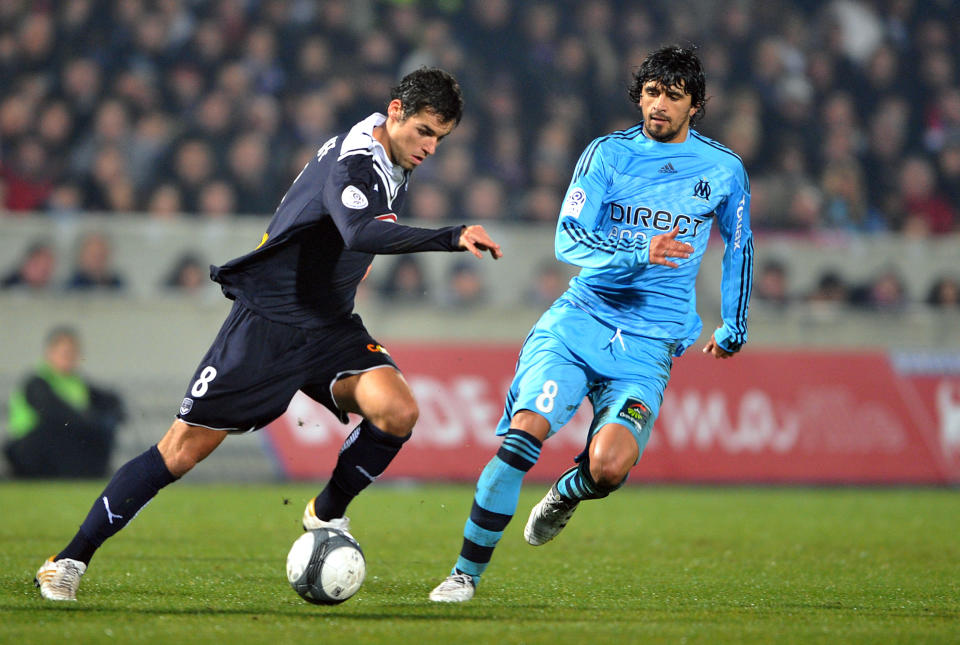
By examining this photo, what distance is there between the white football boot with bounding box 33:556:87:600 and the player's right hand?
2.60 m

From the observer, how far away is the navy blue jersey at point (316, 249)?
4977mm

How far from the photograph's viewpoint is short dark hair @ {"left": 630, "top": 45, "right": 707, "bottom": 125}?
527cm

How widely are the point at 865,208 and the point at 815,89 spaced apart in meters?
2.01

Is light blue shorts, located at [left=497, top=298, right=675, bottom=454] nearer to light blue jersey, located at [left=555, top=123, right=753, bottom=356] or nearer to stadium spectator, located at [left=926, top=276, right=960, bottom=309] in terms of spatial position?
light blue jersey, located at [left=555, top=123, right=753, bottom=356]

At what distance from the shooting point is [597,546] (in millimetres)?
7281

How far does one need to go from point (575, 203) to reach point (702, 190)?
58 centimetres

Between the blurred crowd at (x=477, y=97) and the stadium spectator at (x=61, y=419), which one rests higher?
the blurred crowd at (x=477, y=97)

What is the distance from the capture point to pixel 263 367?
5.08 metres

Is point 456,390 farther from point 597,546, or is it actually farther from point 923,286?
point 923,286

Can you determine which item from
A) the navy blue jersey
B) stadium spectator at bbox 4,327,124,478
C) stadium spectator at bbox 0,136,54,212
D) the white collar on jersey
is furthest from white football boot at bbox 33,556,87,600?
stadium spectator at bbox 0,136,54,212

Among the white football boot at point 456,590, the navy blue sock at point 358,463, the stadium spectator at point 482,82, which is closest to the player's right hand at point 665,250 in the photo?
the navy blue sock at point 358,463

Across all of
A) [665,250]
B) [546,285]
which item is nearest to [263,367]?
[665,250]

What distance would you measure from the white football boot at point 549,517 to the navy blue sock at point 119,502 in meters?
1.63

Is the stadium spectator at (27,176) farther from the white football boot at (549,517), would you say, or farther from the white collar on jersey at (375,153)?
the white football boot at (549,517)
